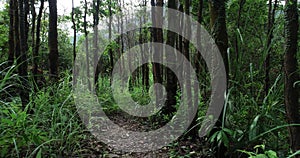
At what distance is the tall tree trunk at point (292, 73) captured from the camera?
1.61 metres

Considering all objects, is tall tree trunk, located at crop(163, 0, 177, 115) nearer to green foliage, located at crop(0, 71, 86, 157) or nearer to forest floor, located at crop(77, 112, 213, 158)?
forest floor, located at crop(77, 112, 213, 158)

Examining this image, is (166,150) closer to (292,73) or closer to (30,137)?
(30,137)

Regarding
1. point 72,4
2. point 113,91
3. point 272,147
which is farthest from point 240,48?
point 72,4

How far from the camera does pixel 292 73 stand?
1607mm

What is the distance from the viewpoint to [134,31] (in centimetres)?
1447

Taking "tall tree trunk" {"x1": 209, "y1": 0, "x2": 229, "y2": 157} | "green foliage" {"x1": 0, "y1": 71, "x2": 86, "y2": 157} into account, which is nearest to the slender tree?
"green foliage" {"x1": 0, "y1": 71, "x2": 86, "y2": 157}

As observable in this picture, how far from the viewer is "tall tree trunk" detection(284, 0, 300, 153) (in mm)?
1609

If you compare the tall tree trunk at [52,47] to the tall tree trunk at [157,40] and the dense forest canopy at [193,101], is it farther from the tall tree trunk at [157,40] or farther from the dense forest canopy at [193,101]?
the tall tree trunk at [157,40]

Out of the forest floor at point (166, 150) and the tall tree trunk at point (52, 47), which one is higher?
the tall tree trunk at point (52, 47)

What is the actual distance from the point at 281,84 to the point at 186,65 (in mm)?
1755

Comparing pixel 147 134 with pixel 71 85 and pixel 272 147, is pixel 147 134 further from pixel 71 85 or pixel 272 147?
pixel 272 147

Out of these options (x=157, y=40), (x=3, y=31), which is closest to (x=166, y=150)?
(x=157, y=40)

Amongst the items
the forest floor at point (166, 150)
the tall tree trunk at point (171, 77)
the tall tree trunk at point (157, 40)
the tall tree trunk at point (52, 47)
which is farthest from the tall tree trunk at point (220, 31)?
the tall tree trunk at point (52, 47)

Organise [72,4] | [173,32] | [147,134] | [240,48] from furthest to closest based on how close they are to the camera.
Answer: [72,4]
[173,32]
[147,134]
[240,48]
